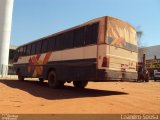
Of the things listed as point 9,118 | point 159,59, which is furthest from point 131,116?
point 159,59

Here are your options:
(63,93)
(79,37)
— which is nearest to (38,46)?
(79,37)

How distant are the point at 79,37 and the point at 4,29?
23.6m

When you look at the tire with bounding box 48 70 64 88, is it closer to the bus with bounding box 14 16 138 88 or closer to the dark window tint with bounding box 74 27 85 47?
the bus with bounding box 14 16 138 88

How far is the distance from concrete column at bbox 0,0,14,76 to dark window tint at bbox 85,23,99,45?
24.3 meters

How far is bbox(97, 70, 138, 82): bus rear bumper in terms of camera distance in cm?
1257

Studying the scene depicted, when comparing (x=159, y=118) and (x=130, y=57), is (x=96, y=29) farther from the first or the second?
(x=159, y=118)

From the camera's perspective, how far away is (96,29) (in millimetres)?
13219

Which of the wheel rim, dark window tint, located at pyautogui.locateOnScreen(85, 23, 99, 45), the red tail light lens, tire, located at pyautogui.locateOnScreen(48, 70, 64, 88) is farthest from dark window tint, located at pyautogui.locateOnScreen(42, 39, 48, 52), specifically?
the red tail light lens

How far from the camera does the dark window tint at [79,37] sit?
1418cm

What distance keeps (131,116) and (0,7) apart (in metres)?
31.0

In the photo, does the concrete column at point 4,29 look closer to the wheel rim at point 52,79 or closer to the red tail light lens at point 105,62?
the wheel rim at point 52,79

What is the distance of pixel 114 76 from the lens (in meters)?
13.0

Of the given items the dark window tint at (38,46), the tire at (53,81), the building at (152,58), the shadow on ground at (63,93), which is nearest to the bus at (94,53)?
the tire at (53,81)

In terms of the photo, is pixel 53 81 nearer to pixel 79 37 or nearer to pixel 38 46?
pixel 79 37
